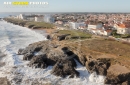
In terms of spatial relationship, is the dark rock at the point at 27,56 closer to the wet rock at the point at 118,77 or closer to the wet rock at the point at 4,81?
the wet rock at the point at 4,81

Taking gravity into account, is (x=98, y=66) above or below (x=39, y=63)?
above

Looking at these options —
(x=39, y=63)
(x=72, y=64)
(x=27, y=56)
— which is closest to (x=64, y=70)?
(x=72, y=64)

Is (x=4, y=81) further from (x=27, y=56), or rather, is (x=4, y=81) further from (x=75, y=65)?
(x=75, y=65)

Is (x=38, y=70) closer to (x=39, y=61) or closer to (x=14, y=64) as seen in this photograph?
(x=39, y=61)

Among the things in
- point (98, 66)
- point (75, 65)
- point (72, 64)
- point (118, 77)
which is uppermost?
point (98, 66)

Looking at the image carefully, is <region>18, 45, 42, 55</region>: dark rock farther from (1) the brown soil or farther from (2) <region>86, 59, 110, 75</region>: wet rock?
(2) <region>86, 59, 110, 75</region>: wet rock

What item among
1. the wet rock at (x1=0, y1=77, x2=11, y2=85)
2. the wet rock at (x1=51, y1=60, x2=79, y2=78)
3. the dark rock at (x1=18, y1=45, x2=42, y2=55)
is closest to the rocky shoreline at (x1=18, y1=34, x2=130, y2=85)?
the wet rock at (x1=51, y1=60, x2=79, y2=78)

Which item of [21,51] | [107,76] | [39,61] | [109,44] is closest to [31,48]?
[21,51]

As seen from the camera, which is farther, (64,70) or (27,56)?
(27,56)

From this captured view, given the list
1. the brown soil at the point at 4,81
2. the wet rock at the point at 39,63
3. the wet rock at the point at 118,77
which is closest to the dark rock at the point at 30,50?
the wet rock at the point at 39,63
